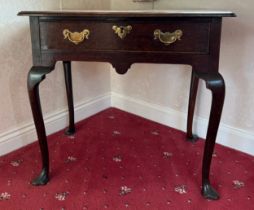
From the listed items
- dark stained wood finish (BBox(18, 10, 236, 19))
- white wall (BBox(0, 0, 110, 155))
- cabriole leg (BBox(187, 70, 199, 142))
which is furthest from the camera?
cabriole leg (BBox(187, 70, 199, 142))

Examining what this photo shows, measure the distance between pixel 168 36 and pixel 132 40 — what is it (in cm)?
13

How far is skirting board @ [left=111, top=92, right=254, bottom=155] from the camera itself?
1.53 m

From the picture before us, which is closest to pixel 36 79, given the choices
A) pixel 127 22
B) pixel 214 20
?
pixel 127 22

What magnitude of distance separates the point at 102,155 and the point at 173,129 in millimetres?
491

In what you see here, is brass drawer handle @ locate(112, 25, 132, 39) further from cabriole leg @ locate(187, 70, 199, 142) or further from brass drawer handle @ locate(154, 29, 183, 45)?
cabriole leg @ locate(187, 70, 199, 142)

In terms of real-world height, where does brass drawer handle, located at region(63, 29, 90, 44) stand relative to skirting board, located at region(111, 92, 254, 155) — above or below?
above

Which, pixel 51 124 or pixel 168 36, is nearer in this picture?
pixel 168 36

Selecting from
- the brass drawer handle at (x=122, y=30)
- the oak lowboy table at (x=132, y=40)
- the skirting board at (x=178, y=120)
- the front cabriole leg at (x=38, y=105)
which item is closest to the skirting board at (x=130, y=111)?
the skirting board at (x=178, y=120)

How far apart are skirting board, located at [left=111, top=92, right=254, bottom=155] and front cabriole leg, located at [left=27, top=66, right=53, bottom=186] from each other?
0.79 metres

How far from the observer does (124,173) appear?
1368 millimetres

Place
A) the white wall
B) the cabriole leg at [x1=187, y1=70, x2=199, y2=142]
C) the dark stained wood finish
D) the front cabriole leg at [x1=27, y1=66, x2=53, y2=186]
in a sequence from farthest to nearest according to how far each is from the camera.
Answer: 1. the cabriole leg at [x1=187, y1=70, x2=199, y2=142]
2. the white wall
3. the front cabriole leg at [x1=27, y1=66, x2=53, y2=186]
4. the dark stained wood finish

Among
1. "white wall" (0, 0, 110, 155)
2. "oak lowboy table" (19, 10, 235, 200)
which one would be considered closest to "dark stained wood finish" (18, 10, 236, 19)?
"oak lowboy table" (19, 10, 235, 200)

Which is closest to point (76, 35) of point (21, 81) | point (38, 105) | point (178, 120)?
point (38, 105)

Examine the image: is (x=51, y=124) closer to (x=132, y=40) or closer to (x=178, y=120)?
(x=178, y=120)
